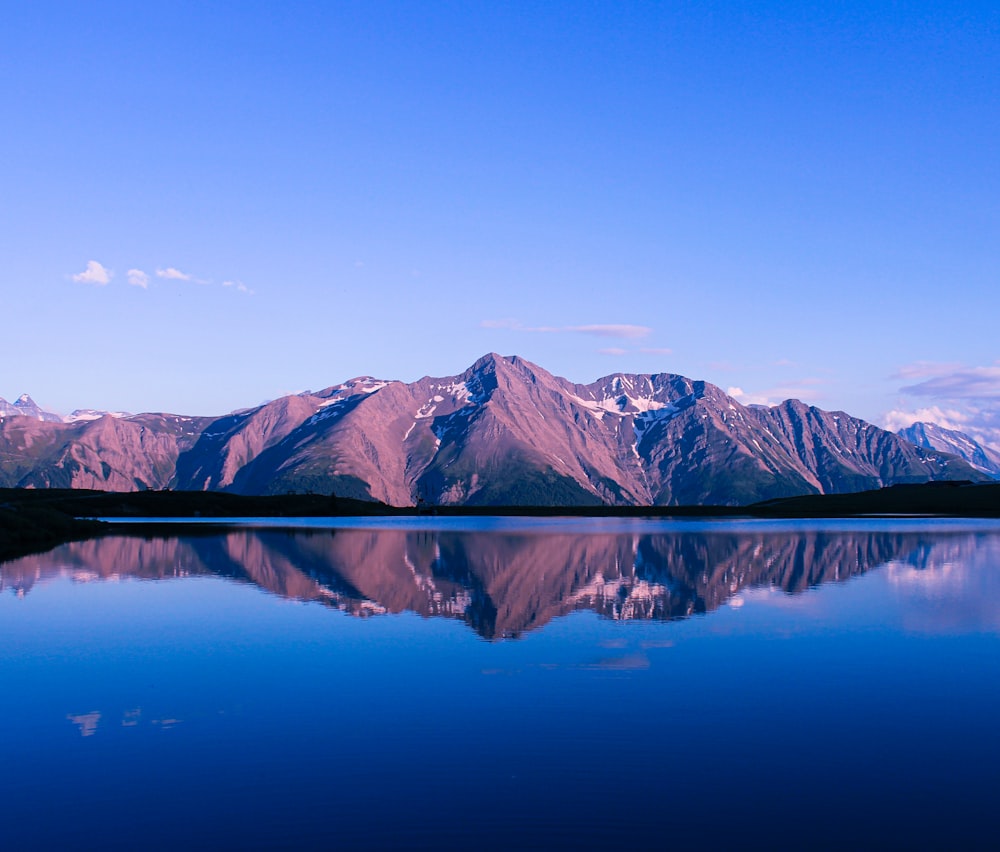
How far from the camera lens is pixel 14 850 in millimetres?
17750

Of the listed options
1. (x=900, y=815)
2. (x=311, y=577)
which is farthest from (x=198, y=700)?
(x=311, y=577)

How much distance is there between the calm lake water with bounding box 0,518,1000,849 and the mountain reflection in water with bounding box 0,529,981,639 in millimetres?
838

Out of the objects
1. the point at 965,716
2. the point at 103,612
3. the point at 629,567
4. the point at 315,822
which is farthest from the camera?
the point at 629,567

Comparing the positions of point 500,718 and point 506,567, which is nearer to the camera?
point 500,718

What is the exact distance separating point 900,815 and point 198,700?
2154 centimetres

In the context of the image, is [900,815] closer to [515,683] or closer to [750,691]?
[750,691]

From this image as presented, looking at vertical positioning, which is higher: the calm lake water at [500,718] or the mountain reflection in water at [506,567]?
the calm lake water at [500,718]

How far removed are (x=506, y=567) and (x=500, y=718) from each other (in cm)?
5131

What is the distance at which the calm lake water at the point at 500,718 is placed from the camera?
752 inches

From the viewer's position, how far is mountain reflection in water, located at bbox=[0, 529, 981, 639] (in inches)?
2127

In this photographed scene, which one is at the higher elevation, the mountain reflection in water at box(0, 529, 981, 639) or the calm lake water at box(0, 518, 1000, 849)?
the calm lake water at box(0, 518, 1000, 849)

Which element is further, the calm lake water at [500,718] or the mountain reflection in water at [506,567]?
the mountain reflection in water at [506,567]

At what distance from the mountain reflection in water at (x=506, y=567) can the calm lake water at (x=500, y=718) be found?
838mm

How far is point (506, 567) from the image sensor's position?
78.4 meters
